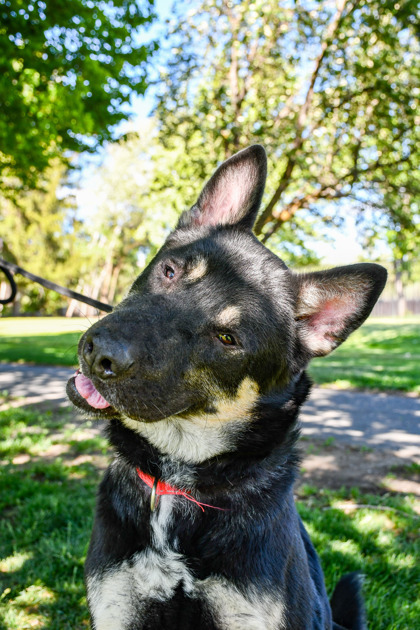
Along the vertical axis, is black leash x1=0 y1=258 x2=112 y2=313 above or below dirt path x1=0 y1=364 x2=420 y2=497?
above

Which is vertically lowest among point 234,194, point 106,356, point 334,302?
point 106,356

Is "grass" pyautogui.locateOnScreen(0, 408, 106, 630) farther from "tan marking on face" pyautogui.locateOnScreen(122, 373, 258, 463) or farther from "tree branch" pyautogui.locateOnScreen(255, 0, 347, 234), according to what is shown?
"tree branch" pyautogui.locateOnScreen(255, 0, 347, 234)

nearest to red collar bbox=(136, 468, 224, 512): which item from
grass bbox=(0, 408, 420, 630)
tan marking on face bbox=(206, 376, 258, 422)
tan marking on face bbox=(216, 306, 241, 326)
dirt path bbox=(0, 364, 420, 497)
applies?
tan marking on face bbox=(206, 376, 258, 422)

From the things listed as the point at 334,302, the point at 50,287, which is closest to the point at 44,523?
the point at 50,287

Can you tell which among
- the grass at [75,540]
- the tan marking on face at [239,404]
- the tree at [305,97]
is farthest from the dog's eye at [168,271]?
the tree at [305,97]

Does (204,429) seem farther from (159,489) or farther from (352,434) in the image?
(352,434)

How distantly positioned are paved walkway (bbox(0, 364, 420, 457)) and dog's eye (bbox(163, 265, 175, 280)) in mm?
3134

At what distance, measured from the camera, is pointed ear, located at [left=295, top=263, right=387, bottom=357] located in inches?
91.7

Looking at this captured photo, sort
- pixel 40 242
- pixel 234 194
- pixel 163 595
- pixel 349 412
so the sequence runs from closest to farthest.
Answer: pixel 163 595 < pixel 234 194 < pixel 349 412 < pixel 40 242

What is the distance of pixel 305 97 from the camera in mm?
11070

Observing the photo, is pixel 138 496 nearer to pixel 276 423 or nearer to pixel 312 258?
pixel 276 423

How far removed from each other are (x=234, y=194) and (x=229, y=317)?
929 millimetres

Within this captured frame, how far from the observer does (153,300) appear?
7.76 ft

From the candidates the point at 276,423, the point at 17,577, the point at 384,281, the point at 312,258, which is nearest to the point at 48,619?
the point at 17,577
